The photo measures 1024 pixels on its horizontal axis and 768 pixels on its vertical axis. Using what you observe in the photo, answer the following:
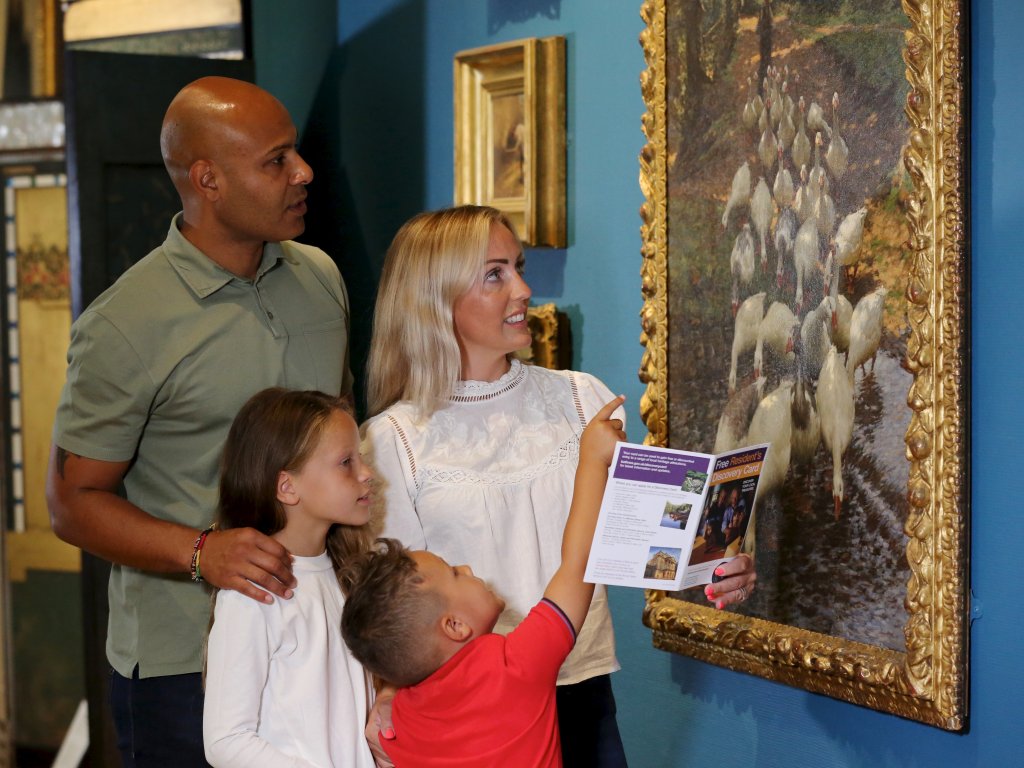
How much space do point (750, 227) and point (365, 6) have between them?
203 cm

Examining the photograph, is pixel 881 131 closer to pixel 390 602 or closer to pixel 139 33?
pixel 390 602

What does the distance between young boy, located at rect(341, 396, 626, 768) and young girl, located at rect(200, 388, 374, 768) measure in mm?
138

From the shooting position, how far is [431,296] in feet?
8.18

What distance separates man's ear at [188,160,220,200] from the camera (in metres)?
2.58

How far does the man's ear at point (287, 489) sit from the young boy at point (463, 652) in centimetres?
23

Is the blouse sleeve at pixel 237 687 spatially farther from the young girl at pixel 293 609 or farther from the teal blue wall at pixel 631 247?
the teal blue wall at pixel 631 247

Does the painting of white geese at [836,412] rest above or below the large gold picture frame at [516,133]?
below

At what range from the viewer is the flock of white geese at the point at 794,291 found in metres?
2.52

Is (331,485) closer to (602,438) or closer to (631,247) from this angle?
(602,438)

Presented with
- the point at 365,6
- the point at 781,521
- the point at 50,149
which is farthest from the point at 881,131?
the point at 50,149

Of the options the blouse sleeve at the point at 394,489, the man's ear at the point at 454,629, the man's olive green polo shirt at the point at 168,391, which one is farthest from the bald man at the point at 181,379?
the man's ear at the point at 454,629

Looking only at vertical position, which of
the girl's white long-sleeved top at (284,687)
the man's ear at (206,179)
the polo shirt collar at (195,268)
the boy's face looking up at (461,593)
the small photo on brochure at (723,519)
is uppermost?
the man's ear at (206,179)


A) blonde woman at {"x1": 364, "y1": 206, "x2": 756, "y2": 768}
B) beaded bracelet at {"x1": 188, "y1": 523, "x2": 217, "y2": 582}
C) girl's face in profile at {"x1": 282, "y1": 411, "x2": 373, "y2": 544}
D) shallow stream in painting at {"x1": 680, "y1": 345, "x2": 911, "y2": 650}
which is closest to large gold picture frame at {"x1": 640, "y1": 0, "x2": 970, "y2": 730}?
shallow stream in painting at {"x1": 680, "y1": 345, "x2": 911, "y2": 650}

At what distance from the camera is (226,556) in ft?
7.27
